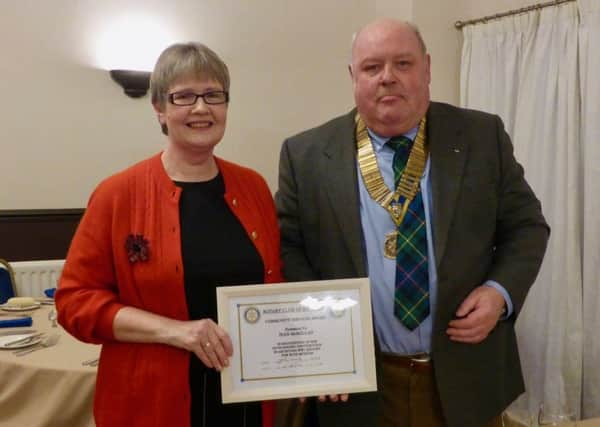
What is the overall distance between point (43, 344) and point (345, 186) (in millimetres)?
1505

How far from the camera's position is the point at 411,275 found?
5.26 feet

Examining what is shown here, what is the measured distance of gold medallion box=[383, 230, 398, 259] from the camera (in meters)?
1.61

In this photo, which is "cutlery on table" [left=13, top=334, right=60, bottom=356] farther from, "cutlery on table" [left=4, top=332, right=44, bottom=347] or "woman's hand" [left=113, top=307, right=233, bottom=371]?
"woman's hand" [left=113, top=307, right=233, bottom=371]

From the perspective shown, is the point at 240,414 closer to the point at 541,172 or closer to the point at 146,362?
the point at 146,362

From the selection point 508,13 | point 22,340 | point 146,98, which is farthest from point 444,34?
point 22,340

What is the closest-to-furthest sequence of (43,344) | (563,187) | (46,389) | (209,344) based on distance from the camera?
(209,344) < (46,389) < (43,344) < (563,187)

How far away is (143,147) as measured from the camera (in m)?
4.05

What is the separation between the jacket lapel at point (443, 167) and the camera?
5.21 feet

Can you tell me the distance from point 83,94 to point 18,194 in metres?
0.79

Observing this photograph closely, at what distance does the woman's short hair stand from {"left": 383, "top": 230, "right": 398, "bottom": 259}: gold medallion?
63cm

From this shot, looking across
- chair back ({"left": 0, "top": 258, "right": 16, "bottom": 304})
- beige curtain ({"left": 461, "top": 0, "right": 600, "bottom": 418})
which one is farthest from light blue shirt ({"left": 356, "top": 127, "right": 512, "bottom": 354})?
chair back ({"left": 0, "top": 258, "right": 16, "bottom": 304})

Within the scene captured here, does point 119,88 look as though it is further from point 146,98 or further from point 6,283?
point 6,283

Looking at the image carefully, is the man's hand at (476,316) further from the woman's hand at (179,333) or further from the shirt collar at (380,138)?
the woman's hand at (179,333)

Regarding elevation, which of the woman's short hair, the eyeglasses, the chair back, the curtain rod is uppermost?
the curtain rod
